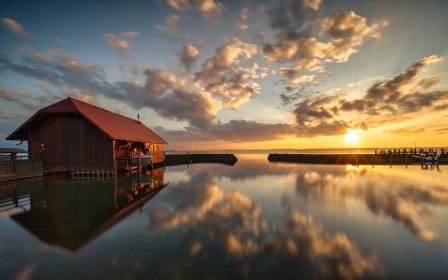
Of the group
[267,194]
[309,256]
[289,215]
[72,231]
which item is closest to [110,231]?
[72,231]

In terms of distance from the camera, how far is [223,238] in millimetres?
8727

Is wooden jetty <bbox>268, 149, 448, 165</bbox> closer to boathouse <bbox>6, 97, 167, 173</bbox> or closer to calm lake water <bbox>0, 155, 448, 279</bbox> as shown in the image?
calm lake water <bbox>0, 155, 448, 279</bbox>

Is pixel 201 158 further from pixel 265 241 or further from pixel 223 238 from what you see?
pixel 265 241

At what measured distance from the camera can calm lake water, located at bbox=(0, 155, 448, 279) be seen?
6.36 meters

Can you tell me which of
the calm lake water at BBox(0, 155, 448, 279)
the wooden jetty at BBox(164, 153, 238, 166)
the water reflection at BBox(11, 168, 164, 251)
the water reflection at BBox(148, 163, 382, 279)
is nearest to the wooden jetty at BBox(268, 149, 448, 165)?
the wooden jetty at BBox(164, 153, 238, 166)

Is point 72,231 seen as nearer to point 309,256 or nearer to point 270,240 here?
point 270,240

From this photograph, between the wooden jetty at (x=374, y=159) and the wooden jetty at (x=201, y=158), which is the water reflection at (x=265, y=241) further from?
the wooden jetty at (x=374, y=159)

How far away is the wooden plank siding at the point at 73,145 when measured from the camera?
2550 centimetres

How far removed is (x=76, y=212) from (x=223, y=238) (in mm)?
8883

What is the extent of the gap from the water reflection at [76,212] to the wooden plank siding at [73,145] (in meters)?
6.60

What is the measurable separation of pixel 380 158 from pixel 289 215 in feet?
185

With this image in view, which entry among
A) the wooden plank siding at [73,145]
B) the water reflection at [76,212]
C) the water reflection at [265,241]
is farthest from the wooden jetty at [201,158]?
the water reflection at [265,241]

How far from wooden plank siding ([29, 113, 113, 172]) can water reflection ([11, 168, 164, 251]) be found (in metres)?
6.60

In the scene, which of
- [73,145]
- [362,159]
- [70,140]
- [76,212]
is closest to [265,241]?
[76,212]
